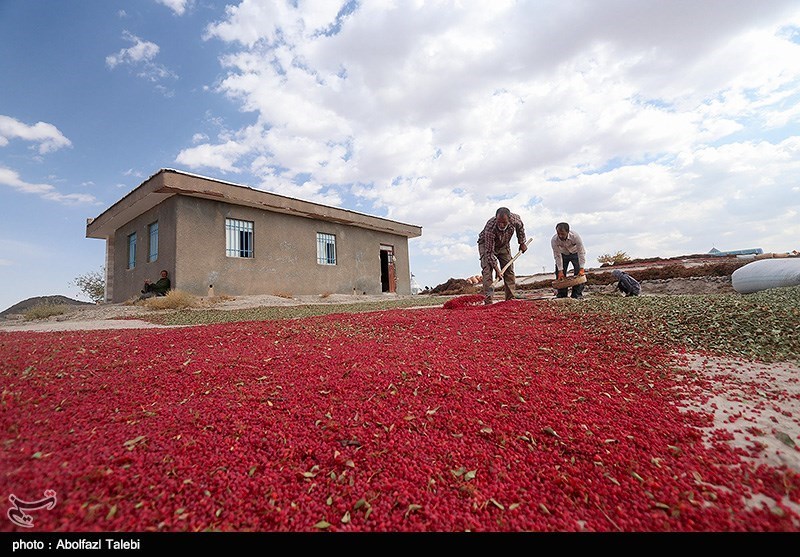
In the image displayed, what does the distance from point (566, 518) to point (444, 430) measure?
640 mm

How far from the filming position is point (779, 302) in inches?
154

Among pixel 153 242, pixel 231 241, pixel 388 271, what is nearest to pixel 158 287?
pixel 153 242

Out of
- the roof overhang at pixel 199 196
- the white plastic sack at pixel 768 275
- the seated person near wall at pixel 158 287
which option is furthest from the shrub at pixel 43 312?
the white plastic sack at pixel 768 275

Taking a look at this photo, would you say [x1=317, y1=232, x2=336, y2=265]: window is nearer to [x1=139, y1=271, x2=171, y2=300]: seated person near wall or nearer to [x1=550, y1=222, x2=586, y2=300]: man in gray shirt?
[x1=139, y1=271, x2=171, y2=300]: seated person near wall

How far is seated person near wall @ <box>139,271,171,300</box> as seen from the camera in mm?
9891

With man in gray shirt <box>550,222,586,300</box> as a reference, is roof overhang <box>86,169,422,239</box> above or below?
above

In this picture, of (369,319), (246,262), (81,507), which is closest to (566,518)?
(81,507)

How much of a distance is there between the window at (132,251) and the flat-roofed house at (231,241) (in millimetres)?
35

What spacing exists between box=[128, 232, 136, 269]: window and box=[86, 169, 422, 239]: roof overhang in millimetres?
612

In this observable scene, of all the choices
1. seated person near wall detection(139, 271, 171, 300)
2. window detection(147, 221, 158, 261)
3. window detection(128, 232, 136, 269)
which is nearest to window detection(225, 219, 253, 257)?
seated person near wall detection(139, 271, 171, 300)

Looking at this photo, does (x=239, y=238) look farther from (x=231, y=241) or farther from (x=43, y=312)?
(x=43, y=312)

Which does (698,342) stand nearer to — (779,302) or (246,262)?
(779,302)

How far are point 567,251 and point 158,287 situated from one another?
996 cm

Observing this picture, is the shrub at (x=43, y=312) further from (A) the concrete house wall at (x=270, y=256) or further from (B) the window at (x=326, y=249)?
(B) the window at (x=326, y=249)
